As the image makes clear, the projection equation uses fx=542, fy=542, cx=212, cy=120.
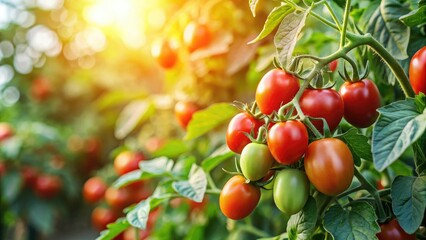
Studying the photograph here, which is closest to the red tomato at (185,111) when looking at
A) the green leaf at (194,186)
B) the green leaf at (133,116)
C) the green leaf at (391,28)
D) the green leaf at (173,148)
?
the green leaf at (173,148)

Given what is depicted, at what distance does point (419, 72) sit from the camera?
55cm

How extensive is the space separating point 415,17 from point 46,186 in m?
1.54

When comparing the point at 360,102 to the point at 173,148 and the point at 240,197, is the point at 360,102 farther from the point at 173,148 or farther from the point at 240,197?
the point at 173,148

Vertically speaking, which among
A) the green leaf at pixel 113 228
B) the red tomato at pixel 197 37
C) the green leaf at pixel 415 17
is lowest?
the green leaf at pixel 113 228

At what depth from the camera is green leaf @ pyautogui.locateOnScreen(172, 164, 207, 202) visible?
70 cm

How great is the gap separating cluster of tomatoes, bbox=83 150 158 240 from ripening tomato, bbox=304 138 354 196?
0.92 metres

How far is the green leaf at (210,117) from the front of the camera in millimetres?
848

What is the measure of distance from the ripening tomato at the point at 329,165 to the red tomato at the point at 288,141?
0.04ft

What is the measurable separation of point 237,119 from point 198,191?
0.17 m

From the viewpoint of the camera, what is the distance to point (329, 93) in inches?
20.9

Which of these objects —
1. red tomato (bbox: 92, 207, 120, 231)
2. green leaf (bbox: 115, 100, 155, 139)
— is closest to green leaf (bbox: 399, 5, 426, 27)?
green leaf (bbox: 115, 100, 155, 139)

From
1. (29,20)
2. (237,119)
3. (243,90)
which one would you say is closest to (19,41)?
(29,20)

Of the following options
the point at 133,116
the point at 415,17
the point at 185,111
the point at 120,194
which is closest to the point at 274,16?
the point at 415,17

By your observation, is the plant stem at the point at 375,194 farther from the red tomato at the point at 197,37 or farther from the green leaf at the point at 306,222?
the red tomato at the point at 197,37
